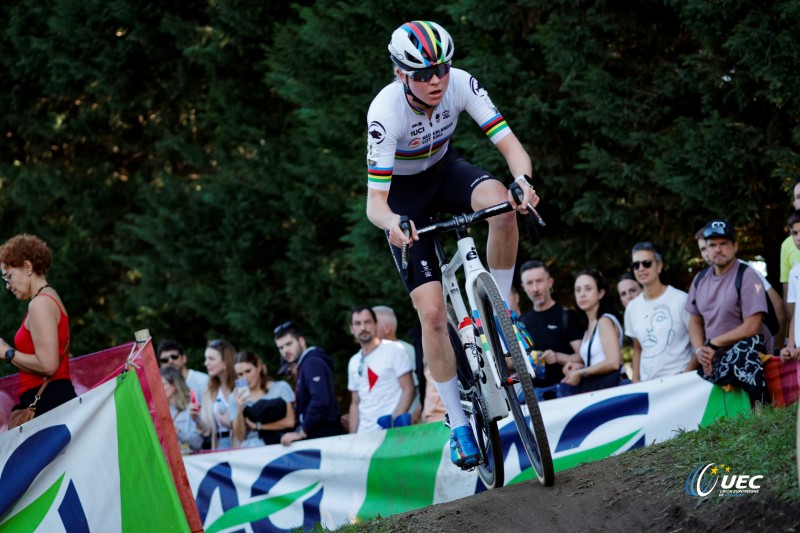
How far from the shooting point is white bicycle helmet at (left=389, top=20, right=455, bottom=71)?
230 inches

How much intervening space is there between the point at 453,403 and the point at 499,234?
1166 mm

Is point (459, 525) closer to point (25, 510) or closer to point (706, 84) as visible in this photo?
point (25, 510)

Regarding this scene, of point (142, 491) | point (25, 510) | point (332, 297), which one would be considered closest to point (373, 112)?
point (142, 491)

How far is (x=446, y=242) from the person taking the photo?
1210cm

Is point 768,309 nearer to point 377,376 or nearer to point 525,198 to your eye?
point 525,198

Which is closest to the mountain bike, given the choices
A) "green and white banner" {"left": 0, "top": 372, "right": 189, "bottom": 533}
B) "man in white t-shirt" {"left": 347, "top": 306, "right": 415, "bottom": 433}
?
"green and white banner" {"left": 0, "top": 372, "right": 189, "bottom": 533}

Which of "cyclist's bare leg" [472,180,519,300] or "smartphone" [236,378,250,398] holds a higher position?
"cyclist's bare leg" [472,180,519,300]

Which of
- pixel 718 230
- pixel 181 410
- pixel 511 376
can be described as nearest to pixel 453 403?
pixel 511 376

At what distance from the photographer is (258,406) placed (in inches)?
387

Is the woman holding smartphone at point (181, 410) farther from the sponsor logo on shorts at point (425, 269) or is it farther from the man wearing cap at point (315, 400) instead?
the sponsor logo on shorts at point (425, 269)

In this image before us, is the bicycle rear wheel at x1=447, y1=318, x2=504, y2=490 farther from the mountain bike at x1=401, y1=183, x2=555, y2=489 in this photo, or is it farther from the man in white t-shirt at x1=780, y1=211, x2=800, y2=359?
the man in white t-shirt at x1=780, y1=211, x2=800, y2=359

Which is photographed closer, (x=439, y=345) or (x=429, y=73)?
A: (x=429, y=73)

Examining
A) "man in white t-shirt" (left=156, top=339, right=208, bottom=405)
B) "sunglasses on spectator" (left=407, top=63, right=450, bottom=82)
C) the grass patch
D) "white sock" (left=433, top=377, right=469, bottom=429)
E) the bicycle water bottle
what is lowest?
the grass patch

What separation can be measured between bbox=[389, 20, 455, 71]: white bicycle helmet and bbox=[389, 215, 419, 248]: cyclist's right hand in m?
0.96
